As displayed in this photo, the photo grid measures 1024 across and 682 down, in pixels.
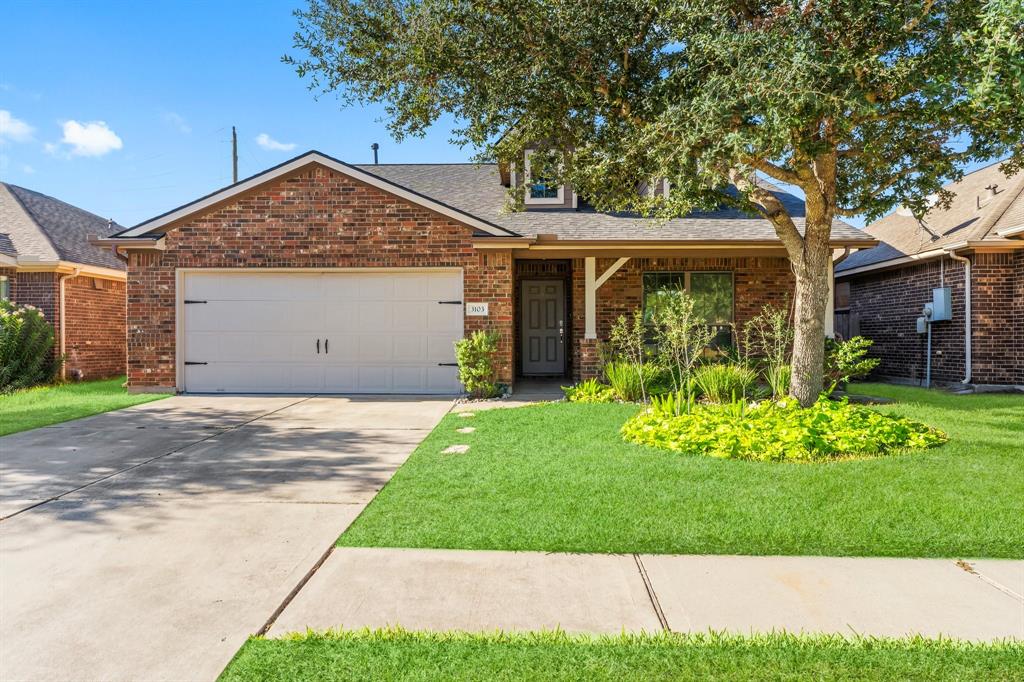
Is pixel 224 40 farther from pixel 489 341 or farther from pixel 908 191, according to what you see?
pixel 908 191

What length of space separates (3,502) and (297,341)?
6.56 metres

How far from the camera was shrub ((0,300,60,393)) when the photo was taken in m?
11.2

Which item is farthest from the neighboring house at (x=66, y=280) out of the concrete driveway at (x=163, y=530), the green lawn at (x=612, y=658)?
the green lawn at (x=612, y=658)

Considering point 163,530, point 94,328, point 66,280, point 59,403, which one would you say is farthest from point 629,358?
point 94,328

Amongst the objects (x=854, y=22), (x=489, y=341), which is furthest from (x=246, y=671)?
(x=489, y=341)

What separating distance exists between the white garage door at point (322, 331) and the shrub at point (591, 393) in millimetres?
2242

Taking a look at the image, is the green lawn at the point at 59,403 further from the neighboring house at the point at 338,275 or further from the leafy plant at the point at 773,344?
the leafy plant at the point at 773,344

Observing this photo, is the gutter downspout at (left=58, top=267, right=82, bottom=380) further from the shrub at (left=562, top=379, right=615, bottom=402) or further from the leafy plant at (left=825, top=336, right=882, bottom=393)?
the leafy plant at (left=825, top=336, right=882, bottom=393)

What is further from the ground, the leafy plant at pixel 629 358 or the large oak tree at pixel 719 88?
the large oak tree at pixel 719 88

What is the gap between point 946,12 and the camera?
17.6 feet

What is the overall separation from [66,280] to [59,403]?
4.89 meters

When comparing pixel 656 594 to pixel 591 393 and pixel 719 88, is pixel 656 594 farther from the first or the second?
pixel 591 393

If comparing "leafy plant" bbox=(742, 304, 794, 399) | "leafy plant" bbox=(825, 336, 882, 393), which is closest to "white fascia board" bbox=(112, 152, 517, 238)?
"leafy plant" bbox=(742, 304, 794, 399)

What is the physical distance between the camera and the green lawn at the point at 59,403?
7.83 meters
